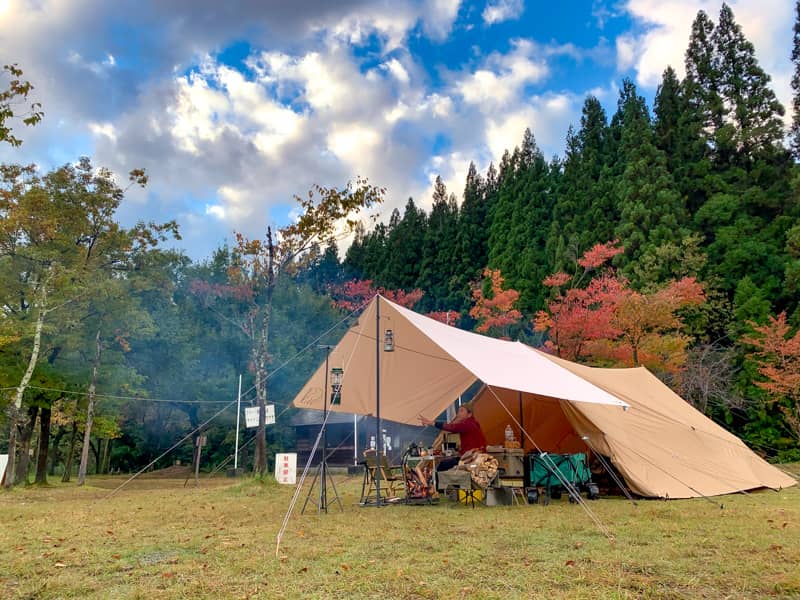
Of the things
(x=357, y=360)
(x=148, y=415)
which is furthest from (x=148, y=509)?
(x=148, y=415)

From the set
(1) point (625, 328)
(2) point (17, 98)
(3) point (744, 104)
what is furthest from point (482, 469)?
(3) point (744, 104)

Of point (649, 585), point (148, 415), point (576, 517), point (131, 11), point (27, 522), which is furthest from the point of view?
point (148, 415)

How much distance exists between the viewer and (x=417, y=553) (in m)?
3.43

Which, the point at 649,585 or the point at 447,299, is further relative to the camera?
the point at 447,299

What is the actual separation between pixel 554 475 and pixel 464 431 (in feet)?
4.31

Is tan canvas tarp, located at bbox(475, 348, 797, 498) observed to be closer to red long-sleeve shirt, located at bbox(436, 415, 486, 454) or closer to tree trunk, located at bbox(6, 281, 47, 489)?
red long-sleeve shirt, located at bbox(436, 415, 486, 454)

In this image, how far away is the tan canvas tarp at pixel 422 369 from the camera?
5578 mm

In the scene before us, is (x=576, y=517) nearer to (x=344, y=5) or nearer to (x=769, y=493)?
(x=769, y=493)

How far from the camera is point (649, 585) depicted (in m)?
2.63

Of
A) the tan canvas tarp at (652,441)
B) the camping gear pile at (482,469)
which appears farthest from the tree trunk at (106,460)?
the camping gear pile at (482,469)

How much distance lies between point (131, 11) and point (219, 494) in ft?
21.4

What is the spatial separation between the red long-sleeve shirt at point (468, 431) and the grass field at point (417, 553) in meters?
1.44

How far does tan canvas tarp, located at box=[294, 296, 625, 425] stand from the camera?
5578 millimetres

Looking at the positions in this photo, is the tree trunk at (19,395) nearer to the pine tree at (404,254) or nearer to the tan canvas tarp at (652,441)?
the tan canvas tarp at (652,441)
